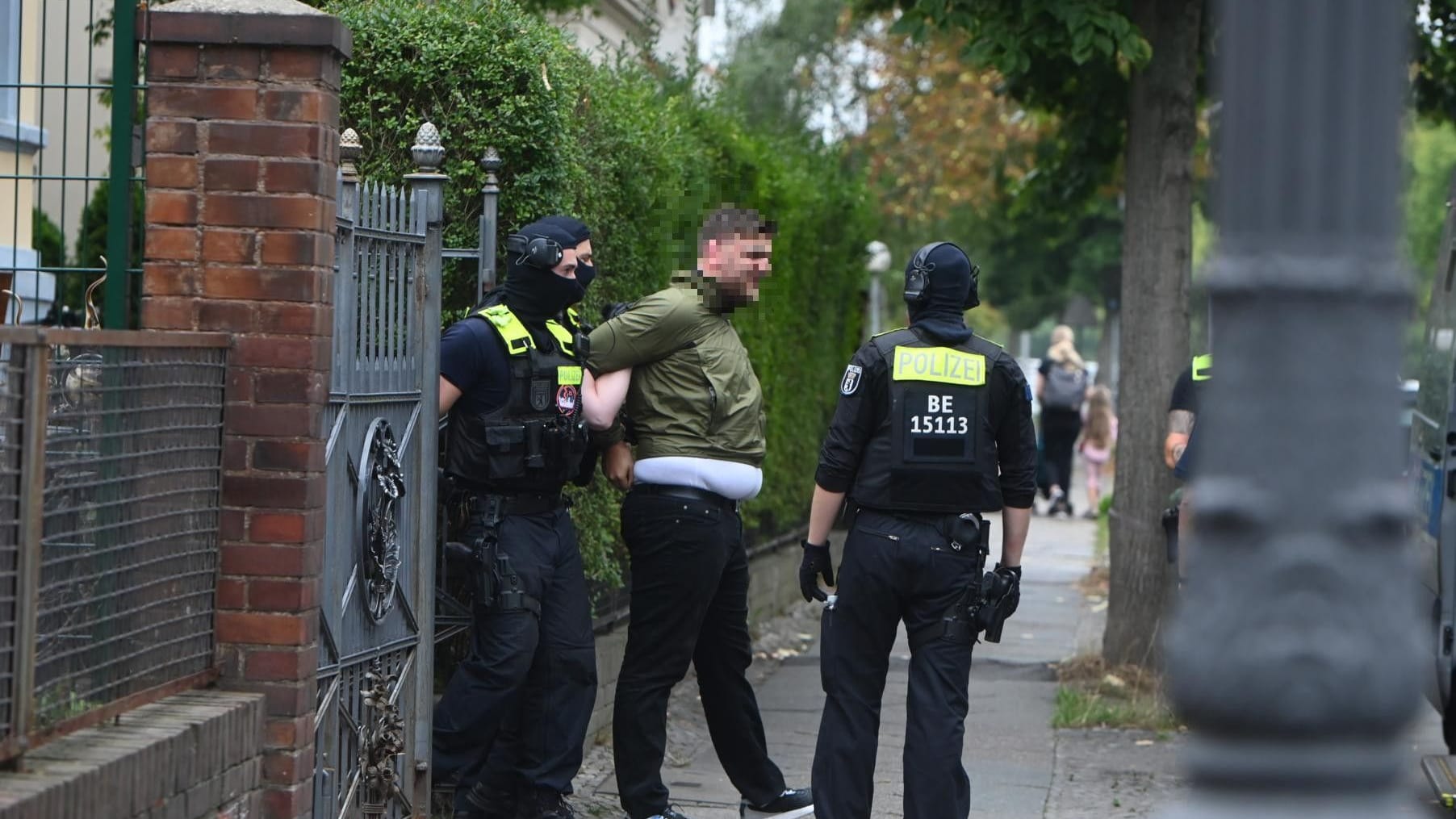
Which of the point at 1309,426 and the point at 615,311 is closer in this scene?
the point at 1309,426

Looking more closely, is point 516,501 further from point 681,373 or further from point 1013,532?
point 1013,532

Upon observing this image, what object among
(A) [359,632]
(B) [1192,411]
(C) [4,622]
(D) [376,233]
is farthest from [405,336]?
(B) [1192,411]

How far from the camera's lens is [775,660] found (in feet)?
32.2

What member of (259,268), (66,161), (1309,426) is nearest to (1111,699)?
(66,161)

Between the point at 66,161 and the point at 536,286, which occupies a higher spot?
the point at 66,161

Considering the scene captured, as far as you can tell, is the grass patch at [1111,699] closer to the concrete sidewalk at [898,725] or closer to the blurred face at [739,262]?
the concrete sidewalk at [898,725]

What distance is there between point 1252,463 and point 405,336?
3.71 m

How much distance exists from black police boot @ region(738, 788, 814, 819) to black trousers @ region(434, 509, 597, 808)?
2.68 feet

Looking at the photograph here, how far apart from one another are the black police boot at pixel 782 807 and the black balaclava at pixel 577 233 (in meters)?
1.82

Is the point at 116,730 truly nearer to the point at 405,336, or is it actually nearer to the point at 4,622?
the point at 4,622

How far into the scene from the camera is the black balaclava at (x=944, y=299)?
5.50 meters

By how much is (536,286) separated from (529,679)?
3.81 feet

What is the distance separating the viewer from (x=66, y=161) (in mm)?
6746

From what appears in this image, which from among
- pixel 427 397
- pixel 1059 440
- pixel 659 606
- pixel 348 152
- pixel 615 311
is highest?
pixel 348 152
